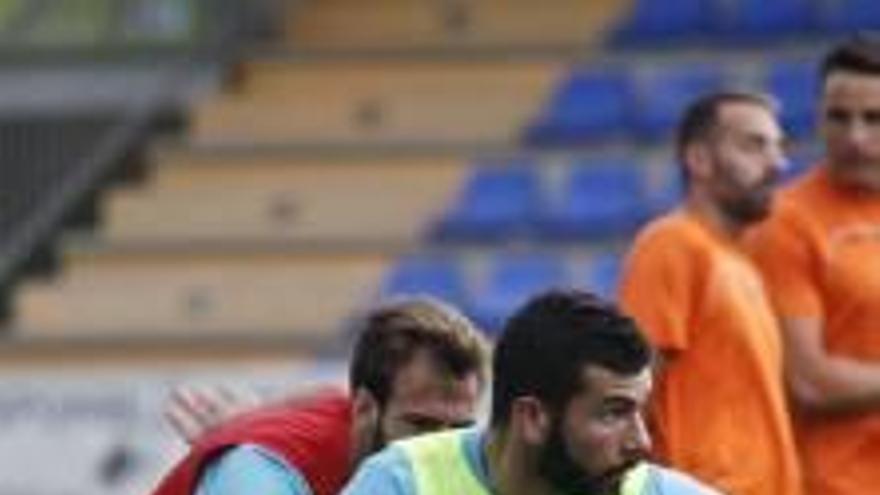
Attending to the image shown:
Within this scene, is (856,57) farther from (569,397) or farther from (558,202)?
(558,202)

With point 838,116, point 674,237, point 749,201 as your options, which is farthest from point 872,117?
point 674,237

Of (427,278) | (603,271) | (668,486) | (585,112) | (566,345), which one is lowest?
(427,278)

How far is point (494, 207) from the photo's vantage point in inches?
541

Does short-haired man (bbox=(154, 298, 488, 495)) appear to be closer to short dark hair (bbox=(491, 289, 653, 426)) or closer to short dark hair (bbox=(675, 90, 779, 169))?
short dark hair (bbox=(491, 289, 653, 426))

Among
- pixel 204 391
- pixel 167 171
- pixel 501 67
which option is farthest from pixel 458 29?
pixel 204 391

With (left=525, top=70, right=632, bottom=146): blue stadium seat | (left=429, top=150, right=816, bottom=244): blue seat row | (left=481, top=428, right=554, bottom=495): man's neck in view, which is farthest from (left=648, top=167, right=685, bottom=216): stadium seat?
(left=481, top=428, right=554, bottom=495): man's neck

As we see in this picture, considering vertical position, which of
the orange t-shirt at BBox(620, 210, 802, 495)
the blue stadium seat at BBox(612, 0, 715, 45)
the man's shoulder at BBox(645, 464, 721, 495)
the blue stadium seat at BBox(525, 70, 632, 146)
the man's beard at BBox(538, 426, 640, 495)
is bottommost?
the blue stadium seat at BBox(525, 70, 632, 146)

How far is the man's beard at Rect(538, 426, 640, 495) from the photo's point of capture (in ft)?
17.4

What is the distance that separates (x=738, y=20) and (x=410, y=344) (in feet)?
27.9

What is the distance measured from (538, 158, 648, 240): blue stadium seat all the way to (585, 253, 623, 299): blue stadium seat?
1.10 ft

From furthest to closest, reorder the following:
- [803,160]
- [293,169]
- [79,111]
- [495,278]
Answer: [79,111] → [293,169] → [495,278] → [803,160]

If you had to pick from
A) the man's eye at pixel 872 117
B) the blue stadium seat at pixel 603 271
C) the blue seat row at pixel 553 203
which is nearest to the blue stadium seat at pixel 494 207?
the blue seat row at pixel 553 203

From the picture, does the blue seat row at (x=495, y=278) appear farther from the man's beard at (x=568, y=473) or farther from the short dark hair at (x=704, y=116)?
the man's beard at (x=568, y=473)

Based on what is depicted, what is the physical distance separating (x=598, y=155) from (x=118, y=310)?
1789 mm
